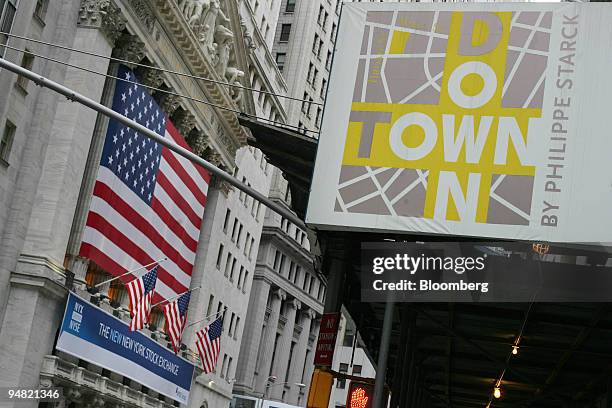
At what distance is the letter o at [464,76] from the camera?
63.9 feet

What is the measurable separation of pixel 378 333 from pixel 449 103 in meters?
16.9

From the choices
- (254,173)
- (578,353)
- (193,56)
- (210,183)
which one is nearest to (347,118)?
(578,353)

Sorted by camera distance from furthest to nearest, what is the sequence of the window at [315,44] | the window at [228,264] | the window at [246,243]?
the window at [315,44] → the window at [246,243] → the window at [228,264]

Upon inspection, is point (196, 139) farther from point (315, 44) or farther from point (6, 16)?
point (315, 44)

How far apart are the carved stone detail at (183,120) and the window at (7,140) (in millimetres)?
22084

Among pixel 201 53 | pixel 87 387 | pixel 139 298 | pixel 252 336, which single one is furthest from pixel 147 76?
pixel 252 336

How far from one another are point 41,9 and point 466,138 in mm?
32427

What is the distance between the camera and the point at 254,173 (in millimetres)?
95812

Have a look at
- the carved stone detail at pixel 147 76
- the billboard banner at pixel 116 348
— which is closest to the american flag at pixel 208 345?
the billboard banner at pixel 116 348

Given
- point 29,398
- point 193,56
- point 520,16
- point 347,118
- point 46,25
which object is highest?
point 193,56

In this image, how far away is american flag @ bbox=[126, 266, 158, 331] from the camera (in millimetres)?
42906

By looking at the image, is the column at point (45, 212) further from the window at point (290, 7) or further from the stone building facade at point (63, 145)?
the window at point (290, 7)

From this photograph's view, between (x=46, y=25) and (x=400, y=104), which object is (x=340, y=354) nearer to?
(x=46, y=25)

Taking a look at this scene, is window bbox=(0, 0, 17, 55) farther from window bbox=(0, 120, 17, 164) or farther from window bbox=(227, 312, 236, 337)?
window bbox=(227, 312, 236, 337)
